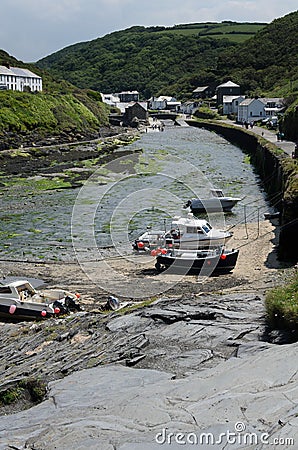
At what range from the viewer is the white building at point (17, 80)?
85062 millimetres

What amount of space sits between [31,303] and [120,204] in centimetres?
1818

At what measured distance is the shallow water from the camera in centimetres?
2489

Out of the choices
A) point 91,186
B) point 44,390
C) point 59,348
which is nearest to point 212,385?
point 44,390

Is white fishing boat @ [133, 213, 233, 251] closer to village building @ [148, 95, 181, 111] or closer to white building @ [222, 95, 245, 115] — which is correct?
white building @ [222, 95, 245, 115]

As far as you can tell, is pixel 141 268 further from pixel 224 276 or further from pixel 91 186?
pixel 91 186

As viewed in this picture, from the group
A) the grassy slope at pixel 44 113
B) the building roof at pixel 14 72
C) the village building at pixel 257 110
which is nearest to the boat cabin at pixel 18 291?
the grassy slope at pixel 44 113

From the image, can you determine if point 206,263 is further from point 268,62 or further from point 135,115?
point 268,62

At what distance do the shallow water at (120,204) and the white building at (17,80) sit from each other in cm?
3789

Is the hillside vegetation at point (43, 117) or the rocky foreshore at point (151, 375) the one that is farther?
the hillside vegetation at point (43, 117)

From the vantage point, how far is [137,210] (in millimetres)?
31438

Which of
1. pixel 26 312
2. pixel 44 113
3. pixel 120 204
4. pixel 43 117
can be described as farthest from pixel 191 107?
pixel 26 312

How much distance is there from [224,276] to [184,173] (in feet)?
89.6

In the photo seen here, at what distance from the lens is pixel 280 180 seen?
3212 cm

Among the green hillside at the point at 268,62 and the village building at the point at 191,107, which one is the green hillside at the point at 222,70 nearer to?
the green hillside at the point at 268,62
